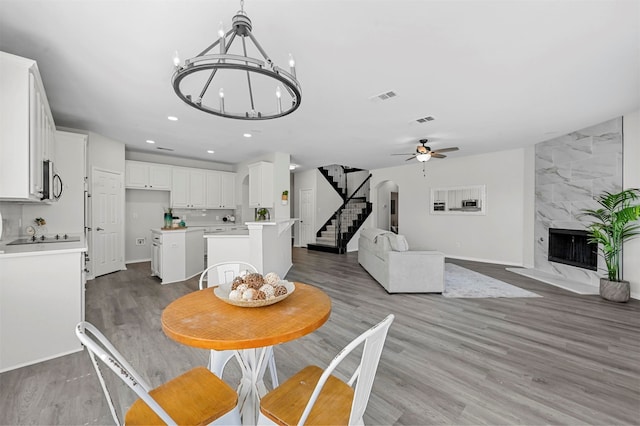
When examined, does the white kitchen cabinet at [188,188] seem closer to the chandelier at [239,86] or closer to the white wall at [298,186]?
the white wall at [298,186]

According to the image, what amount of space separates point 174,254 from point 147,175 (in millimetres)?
2749

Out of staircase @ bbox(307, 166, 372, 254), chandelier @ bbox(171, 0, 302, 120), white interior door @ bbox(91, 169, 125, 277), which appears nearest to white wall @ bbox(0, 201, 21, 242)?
white interior door @ bbox(91, 169, 125, 277)

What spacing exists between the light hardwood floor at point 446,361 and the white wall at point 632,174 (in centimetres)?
68

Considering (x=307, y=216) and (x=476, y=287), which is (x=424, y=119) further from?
(x=307, y=216)

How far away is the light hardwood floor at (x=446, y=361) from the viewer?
6.04 ft

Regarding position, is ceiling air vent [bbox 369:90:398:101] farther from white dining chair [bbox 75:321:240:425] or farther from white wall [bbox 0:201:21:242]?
white wall [bbox 0:201:21:242]

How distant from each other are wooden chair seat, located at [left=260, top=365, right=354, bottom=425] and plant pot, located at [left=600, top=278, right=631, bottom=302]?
5.08 meters

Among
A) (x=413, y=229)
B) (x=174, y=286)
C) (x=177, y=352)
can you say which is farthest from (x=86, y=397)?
(x=413, y=229)

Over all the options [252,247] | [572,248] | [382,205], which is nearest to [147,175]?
[252,247]

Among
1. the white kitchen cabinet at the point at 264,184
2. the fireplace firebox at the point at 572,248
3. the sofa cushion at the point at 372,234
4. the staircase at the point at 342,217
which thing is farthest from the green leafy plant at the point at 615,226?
the white kitchen cabinet at the point at 264,184

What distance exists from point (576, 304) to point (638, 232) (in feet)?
5.26

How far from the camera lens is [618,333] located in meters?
3.01

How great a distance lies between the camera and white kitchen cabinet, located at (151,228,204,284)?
487 centimetres

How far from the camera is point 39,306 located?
242 centimetres
